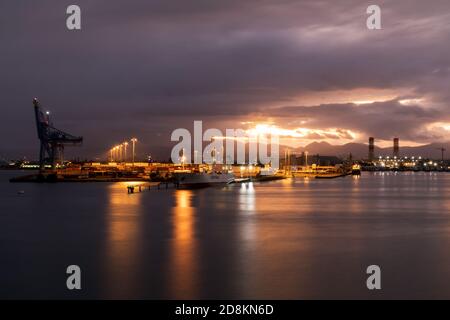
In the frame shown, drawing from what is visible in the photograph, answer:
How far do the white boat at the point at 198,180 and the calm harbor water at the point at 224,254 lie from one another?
22750 millimetres

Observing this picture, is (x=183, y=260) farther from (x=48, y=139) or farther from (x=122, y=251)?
(x=48, y=139)

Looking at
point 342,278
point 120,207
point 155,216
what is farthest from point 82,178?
point 342,278

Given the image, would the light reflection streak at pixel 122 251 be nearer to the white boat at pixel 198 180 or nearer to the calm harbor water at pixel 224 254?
the calm harbor water at pixel 224 254

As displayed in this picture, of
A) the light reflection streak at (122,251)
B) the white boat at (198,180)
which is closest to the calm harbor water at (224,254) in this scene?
the light reflection streak at (122,251)

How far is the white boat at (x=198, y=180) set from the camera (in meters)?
49.0

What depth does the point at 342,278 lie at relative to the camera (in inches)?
464

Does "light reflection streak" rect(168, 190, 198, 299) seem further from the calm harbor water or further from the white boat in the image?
the white boat

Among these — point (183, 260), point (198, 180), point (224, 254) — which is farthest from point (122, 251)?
point (198, 180)

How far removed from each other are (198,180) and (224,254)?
36067 mm

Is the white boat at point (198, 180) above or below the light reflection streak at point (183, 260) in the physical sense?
above

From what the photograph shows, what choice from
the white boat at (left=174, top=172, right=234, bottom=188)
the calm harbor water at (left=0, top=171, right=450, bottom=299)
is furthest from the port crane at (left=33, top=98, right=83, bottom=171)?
the calm harbor water at (left=0, top=171, right=450, bottom=299)

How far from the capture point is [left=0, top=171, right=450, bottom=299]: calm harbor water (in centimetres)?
1088

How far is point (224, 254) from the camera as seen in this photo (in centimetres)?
1462
